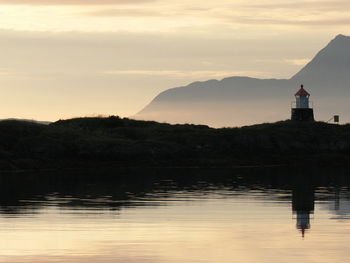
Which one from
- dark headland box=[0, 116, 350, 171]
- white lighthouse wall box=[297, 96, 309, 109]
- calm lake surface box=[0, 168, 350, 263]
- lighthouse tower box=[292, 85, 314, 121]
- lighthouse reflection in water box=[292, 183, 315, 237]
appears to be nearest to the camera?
calm lake surface box=[0, 168, 350, 263]

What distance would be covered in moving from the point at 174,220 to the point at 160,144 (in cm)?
5259

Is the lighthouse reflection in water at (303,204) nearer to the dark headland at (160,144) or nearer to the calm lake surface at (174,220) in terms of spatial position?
the calm lake surface at (174,220)

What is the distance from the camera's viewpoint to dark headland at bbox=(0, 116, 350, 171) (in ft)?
289

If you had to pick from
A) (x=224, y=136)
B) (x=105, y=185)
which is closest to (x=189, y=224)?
(x=105, y=185)

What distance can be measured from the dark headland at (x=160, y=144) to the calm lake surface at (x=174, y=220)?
59.0ft

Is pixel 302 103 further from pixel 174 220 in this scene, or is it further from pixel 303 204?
pixel 174 220

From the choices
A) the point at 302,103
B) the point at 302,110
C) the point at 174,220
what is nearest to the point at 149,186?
the point at 174,220

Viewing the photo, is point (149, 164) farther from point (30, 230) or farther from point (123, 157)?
point (30, 230)

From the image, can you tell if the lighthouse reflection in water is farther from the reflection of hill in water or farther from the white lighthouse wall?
the white lighthouse wall

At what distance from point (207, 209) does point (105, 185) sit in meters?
18.4

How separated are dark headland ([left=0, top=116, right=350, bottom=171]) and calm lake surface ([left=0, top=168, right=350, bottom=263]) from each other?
59.0 feet

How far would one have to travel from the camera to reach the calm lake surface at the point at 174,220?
31.4m

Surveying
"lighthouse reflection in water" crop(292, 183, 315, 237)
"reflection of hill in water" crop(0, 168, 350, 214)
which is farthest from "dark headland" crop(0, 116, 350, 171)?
"lighthouse reflection in water" crop(292, 183, 315, 237)

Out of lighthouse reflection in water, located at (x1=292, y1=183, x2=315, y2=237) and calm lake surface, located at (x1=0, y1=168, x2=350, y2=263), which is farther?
lighthouse reflection in water, located at (x1=292, y1=183, x2=315, y2=237)
